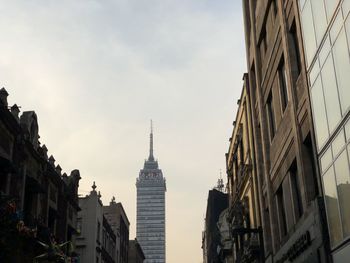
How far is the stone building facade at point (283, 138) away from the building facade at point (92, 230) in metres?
26.0

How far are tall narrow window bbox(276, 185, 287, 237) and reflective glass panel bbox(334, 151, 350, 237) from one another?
10.9 m

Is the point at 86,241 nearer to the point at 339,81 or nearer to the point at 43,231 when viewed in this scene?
the point at 43,231

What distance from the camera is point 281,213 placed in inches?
1111

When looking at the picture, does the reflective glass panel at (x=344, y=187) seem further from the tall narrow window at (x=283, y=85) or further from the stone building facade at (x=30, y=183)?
the stone building facade at (x=30, y=183)

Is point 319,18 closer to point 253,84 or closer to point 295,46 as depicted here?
point 295,46

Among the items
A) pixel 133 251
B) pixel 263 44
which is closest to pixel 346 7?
pixel 263 44

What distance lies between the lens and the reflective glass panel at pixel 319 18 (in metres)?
18.0

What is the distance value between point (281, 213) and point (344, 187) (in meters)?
12.0

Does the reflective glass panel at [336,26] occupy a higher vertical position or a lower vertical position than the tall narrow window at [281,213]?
higher

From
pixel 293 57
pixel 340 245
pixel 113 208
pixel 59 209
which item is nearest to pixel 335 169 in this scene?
pixel 340 245

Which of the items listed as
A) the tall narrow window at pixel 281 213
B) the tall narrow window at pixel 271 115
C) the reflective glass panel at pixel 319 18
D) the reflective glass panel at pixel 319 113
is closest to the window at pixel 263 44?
the tall narrow window at pixel 271 115

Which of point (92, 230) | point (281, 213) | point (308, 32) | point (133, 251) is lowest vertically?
point (281, 213)

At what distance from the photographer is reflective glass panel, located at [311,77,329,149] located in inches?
723

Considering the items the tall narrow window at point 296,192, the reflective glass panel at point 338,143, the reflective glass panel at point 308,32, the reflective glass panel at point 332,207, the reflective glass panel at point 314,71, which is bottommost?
the reflective glass panel at point 332,207
